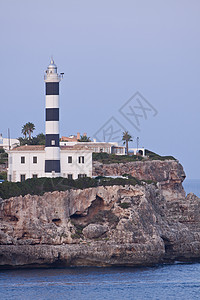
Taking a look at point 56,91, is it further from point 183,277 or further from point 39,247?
point 183,277

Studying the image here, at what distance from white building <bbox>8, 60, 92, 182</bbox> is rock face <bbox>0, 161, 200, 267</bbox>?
16.8 feet

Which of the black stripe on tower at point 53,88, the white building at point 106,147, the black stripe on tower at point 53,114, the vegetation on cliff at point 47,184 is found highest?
the black stripe on tower at point 53,88

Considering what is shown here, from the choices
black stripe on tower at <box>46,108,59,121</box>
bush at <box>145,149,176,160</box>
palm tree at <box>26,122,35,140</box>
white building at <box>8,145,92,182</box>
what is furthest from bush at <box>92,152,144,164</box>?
black stripe on tower at <box>46,108,59,121</box>

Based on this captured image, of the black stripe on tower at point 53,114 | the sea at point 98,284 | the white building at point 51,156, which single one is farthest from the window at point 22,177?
the sea at point 98,284

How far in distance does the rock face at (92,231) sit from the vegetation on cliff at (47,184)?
0.64 meters

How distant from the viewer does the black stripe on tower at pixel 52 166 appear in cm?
5616

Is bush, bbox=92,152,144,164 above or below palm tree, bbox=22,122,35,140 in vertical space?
below

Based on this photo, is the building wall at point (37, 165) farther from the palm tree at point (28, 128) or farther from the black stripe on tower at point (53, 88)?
the palm tree at point (28, 128)

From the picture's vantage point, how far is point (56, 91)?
54875mm

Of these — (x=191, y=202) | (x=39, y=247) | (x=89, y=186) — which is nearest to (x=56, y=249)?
(x=39, y=247)

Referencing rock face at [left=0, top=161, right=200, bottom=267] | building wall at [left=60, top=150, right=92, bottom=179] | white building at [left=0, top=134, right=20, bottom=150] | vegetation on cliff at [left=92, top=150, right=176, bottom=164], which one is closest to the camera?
rock face at [left=0, top=161, right=200, bottom=267]

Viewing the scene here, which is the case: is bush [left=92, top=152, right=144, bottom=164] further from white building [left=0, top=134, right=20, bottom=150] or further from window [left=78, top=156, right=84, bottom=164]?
window [left=78, top=156, right=84, bottom=164]

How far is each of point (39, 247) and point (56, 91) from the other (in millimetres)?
12478

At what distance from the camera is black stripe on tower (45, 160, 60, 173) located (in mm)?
56156
